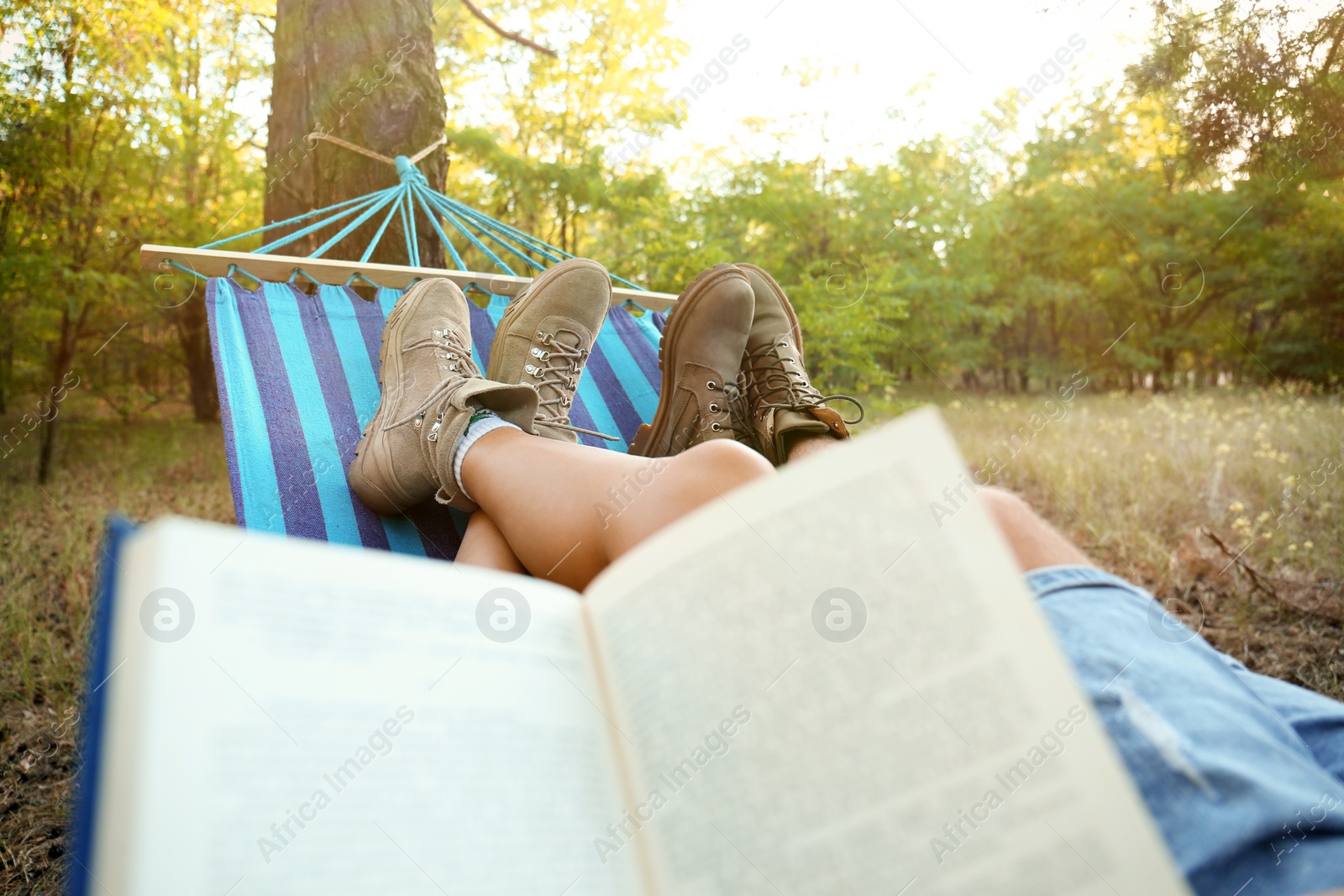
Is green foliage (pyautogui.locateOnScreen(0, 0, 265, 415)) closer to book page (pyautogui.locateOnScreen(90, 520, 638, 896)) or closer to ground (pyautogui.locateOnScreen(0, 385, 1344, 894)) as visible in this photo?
ground (pyautogui.locateOnScreen(0, 385, 1344, 894))

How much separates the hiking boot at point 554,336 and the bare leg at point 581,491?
32 centimetres

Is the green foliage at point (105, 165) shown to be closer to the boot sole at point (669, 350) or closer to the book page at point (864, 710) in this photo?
the boot sole at point (669, 350)

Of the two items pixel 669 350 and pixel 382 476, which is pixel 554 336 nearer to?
pixel 669 350

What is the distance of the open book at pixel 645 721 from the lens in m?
0.41

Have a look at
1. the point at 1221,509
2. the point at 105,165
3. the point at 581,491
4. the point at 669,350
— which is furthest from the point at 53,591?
the point at 1221,509

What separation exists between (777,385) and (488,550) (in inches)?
27.8

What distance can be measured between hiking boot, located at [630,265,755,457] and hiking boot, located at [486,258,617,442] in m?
0.13

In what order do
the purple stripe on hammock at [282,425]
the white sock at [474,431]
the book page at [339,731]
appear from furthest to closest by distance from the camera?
the purple stripe on hammock at [282,425]
the white sock at [474,431]
the book page at [339,731]

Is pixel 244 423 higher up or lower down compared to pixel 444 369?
lower down

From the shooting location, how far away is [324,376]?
5.05 feet

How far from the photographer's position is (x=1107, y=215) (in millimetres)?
8938

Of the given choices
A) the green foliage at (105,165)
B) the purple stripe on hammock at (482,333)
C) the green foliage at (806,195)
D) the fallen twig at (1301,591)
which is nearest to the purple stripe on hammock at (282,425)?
the purple stripe on hammock at (482,333)

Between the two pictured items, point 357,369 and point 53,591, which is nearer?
point 357,369

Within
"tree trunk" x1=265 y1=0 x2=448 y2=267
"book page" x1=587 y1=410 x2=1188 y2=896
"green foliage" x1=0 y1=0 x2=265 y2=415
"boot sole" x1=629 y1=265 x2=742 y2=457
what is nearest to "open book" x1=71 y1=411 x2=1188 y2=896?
"book page" x1=587 y1=410 x2=1188 y2=896
